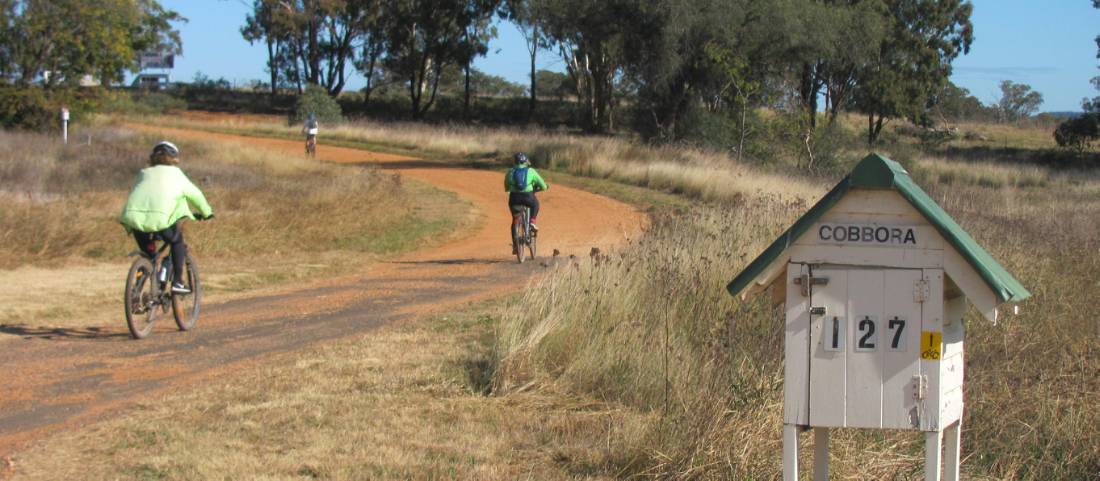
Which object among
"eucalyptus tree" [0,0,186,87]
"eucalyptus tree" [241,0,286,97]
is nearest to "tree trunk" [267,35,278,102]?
"eucalyptus tree" [241,0,286,97]

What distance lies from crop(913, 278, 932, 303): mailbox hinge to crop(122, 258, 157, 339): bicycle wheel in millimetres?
7359

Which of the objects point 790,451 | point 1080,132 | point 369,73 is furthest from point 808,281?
point 369,73

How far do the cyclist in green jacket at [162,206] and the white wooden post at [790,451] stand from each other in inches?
270

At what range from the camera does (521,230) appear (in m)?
16.0

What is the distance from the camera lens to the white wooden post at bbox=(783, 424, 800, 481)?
15.6 feet

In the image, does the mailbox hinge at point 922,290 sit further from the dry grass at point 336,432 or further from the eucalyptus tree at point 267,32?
the eucalyptus tree at point 267,32

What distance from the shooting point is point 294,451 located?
6672 millimetres

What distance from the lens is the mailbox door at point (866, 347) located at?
450 centimetres

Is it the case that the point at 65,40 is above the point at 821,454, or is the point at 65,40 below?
above

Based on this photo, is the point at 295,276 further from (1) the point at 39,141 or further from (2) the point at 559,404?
(1) the point at 39,141

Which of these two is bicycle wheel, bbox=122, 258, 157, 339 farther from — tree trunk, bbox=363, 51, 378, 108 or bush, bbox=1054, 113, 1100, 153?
tree trunk, bbox=363, 51, 378, 108

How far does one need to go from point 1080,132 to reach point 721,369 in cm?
5549

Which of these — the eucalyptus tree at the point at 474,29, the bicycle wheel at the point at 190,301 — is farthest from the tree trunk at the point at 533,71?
the bicycle wheel at the point at 190,301

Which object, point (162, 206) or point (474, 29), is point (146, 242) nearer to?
point (162, 206)
